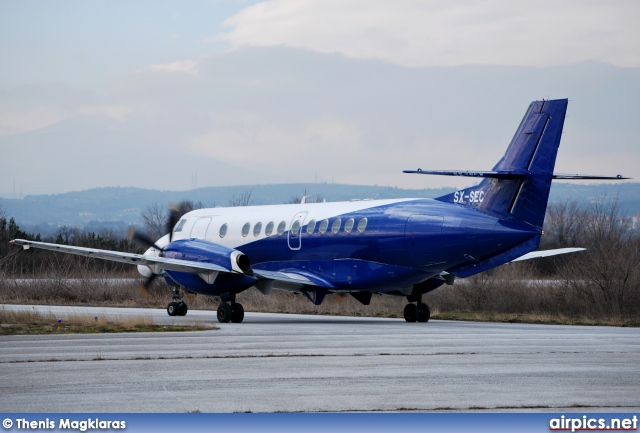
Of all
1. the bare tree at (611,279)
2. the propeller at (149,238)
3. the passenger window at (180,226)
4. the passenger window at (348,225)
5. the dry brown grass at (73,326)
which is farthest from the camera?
the passenger window at (180,226)

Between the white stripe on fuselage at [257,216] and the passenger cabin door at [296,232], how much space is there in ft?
0.32

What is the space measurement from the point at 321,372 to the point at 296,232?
17368 millimetres

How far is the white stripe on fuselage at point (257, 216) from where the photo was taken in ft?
104

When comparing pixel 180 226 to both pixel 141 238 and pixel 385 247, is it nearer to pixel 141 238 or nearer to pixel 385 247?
pixel 141 238

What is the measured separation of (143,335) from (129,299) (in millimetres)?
23087

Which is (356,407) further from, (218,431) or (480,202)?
(480,202)

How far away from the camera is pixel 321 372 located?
1503 centimetres

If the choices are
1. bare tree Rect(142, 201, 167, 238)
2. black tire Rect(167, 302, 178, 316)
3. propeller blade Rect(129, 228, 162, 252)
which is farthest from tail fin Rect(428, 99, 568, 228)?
bare tree Rect(142, 201, 167, 238)

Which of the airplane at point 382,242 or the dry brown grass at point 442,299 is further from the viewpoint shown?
the dry brown grass at point 442,299

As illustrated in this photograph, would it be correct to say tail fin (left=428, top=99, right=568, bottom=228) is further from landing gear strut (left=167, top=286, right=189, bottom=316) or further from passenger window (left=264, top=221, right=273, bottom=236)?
landing gear strut (left=167, top=286, right=189, bottom=316)

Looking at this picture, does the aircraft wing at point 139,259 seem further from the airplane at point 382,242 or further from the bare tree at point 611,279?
the bare tree at point 611,279

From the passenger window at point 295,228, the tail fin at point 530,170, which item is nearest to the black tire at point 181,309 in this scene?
the passenger window at point 295,228

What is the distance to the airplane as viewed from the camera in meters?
27.0

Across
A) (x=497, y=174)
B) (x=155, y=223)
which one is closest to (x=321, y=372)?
(x=497, y=174)
